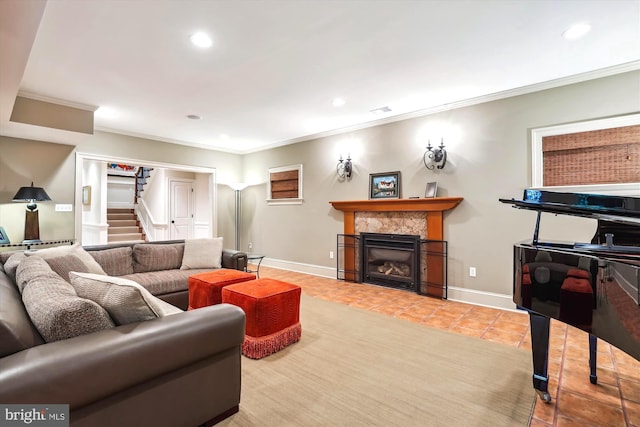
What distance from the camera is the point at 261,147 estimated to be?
6723 millimetres

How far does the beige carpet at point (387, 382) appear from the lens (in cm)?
173

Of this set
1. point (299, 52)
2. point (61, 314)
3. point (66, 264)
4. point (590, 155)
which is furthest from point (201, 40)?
point (590, 155)

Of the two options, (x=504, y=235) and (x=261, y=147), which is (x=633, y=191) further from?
(x=261, y=147)

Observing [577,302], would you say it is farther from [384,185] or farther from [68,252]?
[68,252]

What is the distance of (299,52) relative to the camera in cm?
282

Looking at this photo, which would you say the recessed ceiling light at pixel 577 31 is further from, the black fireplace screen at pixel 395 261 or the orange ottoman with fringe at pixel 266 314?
the orange ottoman with fringe at pixel 266 314

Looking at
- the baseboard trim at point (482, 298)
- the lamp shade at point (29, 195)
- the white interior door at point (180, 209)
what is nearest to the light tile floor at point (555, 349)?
the baseboard trim at point (482, 298)

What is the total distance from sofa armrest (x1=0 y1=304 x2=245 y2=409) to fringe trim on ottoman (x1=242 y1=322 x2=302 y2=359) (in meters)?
0.88

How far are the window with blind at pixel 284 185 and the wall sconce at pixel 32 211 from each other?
142 inches

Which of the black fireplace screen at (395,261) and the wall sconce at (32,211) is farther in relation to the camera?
the black fireplace screen at (395,261)

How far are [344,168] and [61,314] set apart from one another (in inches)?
174

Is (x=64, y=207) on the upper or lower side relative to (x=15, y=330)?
upper

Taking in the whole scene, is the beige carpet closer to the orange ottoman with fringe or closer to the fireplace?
the orange ottoman with fringe

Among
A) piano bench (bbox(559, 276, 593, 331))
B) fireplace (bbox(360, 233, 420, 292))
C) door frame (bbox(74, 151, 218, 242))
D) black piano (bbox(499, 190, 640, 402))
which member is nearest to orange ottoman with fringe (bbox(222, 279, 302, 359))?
black piano (bbox(499, 190, 640, 402))
